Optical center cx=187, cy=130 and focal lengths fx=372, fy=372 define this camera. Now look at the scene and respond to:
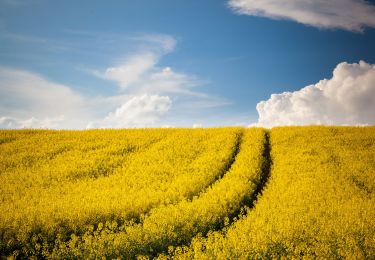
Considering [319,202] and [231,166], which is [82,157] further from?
[319,202]

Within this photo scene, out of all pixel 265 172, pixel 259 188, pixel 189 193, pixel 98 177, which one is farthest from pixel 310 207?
pixel 98 177

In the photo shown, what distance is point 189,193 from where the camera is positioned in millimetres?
17734

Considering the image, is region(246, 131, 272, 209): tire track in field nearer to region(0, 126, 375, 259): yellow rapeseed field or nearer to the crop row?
region(0, 126, 375, 259): yellow rapeseed field

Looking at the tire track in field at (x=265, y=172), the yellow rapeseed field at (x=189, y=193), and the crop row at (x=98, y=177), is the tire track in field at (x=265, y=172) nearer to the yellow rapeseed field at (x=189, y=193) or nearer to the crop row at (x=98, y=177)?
the yellow rapeseed field at (x=189, y=193)

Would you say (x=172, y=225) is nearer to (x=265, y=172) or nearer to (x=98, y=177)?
(x=98, y=177)

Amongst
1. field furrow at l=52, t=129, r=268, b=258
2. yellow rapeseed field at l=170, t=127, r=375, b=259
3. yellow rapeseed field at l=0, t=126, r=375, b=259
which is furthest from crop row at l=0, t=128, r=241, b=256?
yellow rapeseed field at l=170, t=127, r=375, b=259

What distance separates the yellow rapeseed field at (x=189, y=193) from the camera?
39.2 ft

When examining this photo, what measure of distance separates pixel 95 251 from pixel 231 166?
12376mm

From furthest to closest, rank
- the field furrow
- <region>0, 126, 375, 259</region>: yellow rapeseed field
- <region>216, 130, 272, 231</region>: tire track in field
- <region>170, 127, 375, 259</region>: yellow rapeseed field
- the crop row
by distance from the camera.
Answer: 1. <region>216, 130, 272, 231</region>: tire track in field
2. the crop row
3. the field furrow
4. <region>0, 126, 375, 259</region>: yellow rapeseed field
5. <region>170, 127, 375, 259</region>: yellow rapeseed field

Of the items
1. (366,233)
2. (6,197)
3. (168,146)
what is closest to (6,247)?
(6,197)

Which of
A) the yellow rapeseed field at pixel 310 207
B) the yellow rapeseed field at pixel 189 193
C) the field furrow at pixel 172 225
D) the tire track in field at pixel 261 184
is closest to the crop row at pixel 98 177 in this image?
the yellow rapeseed field at pixel 189 193

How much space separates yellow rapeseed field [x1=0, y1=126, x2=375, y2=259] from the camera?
11945 millimetres

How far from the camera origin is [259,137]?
1166 inches

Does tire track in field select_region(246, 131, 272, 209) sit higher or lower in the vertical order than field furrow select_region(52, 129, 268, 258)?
higher
